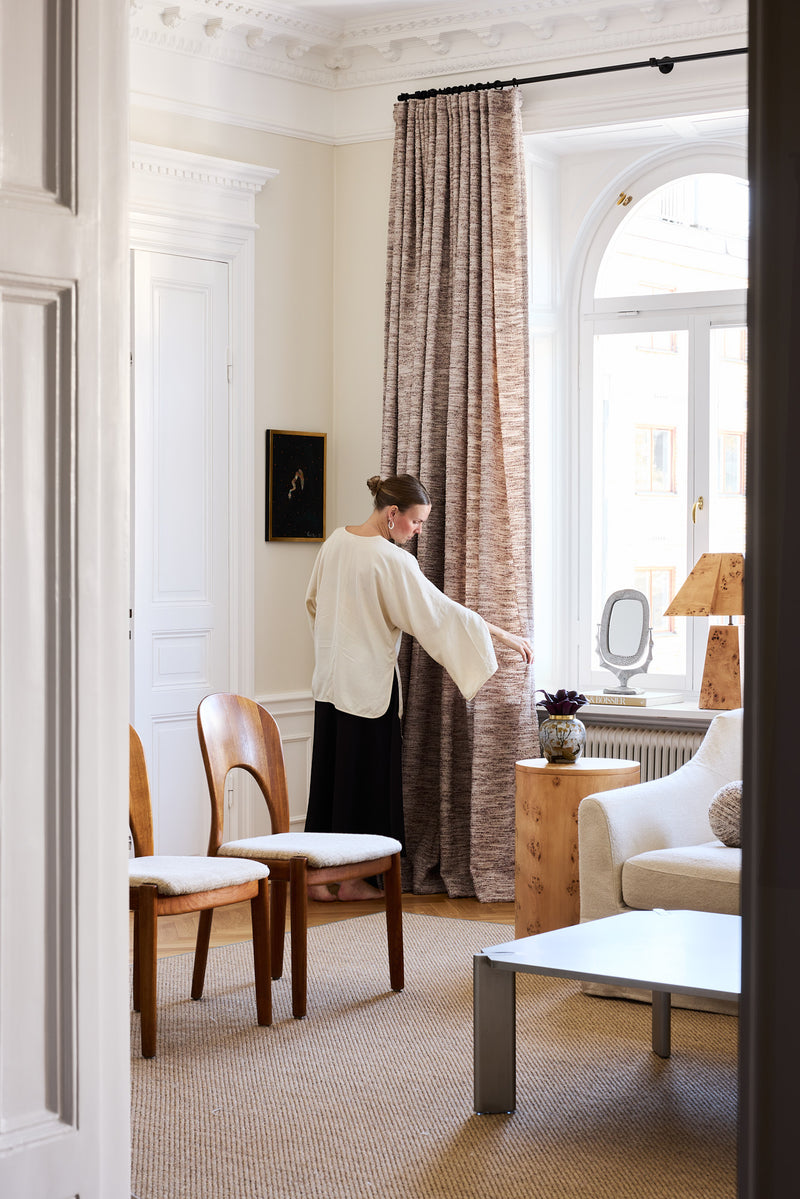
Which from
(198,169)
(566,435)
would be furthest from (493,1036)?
(198,169)

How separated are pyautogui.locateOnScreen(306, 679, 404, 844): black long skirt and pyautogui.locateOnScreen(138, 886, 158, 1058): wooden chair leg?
69.9 inches

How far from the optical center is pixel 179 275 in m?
5.45

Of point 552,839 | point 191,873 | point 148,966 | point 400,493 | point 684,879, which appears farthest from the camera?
point 400,493

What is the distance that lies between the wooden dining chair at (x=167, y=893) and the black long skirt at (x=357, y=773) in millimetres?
1357

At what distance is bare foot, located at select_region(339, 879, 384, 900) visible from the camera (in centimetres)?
537

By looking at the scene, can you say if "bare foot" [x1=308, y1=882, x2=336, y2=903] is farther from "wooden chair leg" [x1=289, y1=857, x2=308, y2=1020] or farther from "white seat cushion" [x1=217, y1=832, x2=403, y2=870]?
"wooden chair leg" [x1=289, y1=857, x2=308, y2=1020]

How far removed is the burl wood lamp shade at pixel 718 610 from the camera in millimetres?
4797

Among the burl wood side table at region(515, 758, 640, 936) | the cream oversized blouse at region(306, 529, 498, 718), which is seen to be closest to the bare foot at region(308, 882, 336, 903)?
the cream oversized blouse at region(306, 529, 498, 718)

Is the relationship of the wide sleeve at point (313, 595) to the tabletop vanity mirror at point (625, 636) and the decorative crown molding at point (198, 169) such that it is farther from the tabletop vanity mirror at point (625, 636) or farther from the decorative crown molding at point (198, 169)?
the decorative crown molding at point (198, 169)

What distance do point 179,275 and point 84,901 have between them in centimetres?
410

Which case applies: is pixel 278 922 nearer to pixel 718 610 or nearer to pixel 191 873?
pixel 191 873

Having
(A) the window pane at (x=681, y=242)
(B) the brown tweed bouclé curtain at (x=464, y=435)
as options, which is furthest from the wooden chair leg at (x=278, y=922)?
(A) the window pane at (x=681, y=242)

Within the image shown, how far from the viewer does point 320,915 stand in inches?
202

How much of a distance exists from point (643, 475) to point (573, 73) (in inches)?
64.3
